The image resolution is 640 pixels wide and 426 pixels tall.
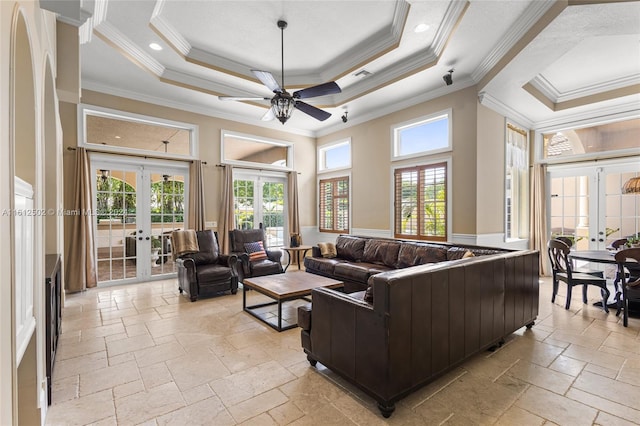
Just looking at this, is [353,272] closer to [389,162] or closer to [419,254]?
[419,254]

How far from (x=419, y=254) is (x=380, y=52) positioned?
120 inches

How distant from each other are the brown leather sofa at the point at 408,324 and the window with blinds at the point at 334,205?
455 centimetres

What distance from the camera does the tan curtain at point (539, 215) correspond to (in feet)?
19.8

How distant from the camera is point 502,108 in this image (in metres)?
5.36

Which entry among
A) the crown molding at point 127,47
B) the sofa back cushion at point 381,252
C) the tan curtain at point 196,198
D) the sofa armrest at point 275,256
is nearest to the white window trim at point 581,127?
the sofa back cushion at point 381,252

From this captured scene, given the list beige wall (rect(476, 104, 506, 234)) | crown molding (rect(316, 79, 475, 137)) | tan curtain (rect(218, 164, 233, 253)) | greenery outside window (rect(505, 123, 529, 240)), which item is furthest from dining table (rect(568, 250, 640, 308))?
tan curtain (rect(218, 164, 233, 253))

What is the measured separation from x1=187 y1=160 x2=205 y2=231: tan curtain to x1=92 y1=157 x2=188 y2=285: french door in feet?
0.80

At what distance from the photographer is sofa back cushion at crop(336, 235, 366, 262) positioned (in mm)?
5641

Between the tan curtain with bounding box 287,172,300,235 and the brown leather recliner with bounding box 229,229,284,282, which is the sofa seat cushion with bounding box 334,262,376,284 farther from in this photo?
the tan curtain with bounding box 287,172,300,235

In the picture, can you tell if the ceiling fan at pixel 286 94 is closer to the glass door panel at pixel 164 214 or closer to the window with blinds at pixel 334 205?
the glass door panel at pixel 164 214

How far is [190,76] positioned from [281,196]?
3.33m

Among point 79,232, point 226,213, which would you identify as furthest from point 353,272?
point 79,232

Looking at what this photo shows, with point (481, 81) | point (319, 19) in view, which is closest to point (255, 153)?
point (319, 19)

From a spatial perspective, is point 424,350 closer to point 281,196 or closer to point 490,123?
point 490,123
